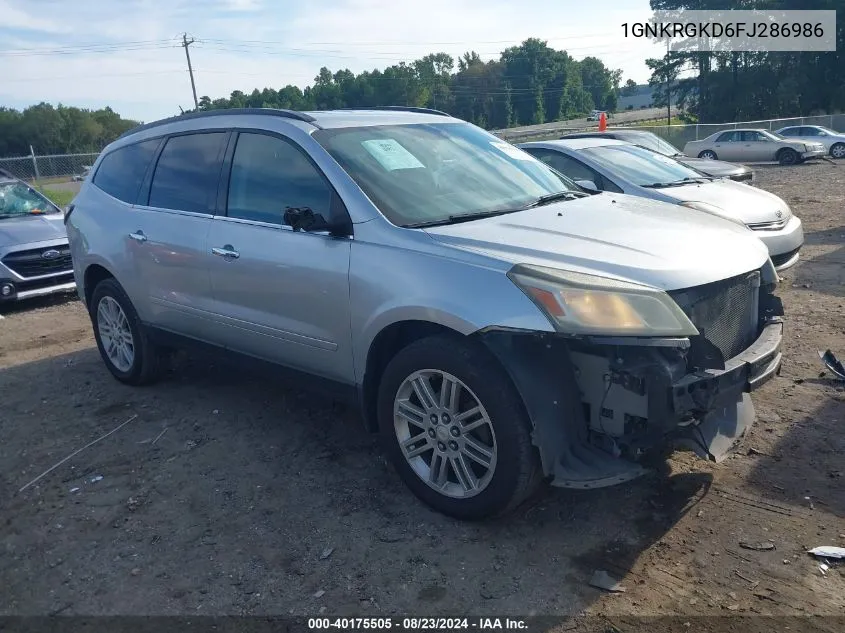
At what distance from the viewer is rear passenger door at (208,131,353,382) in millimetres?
3809

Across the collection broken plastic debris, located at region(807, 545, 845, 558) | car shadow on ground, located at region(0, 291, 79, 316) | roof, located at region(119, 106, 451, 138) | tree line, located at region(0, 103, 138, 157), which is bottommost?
broken plastic debris, located at region(807, 545, 845, 558)

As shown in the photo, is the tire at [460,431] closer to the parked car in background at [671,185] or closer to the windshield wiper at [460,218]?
the windshield wiper at [460,218]

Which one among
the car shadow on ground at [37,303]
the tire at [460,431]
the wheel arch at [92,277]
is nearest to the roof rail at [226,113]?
the wheel arch at [92,277]

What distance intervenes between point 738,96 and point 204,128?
188 ft

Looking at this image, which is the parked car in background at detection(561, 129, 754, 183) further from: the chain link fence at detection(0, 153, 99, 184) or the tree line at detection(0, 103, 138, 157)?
the tree line at detection(0, 103, 138, 157)

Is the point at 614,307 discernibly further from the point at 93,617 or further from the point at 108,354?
the point at 108,354

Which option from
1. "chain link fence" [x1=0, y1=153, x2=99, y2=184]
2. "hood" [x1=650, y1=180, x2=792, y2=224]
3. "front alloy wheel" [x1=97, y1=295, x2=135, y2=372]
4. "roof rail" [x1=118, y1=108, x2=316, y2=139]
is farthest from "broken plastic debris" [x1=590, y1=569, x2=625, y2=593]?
"chain link fence" [x1=0, y1=153, x2=99, y2=184]

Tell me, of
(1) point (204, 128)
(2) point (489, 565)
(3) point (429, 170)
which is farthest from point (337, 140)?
(2) point (489, 565)

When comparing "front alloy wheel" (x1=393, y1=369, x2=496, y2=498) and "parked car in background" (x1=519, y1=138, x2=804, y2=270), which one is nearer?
"front alloy wheel" (x1=393, y1=369, x2=496, y2=498)

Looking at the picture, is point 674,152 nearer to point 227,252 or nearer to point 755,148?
point 227,252

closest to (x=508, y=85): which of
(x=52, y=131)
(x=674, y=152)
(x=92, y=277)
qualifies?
(x=52, y=131)

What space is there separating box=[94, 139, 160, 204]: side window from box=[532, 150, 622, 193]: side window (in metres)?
4.40

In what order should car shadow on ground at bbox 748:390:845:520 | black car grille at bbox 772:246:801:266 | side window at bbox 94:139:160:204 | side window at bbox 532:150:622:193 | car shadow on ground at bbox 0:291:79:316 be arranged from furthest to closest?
car shadow on ground at bbox 0:291:79:316, side window at bbox 532:150:622:193, black car grille at bbox 772:246:801:266, side window at bbox 94:139:160:204, car shadow on ground at bbox 748:390:845:520

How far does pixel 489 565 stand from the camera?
3148mm
